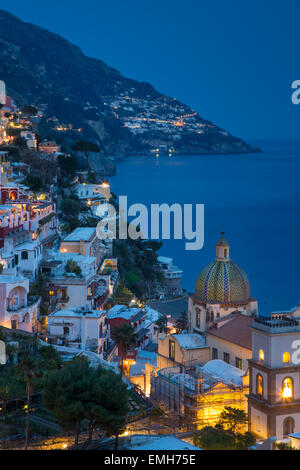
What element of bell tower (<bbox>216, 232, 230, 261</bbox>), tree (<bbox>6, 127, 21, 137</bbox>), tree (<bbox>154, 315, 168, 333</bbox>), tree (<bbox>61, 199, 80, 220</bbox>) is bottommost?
tree (<bbox>154, 315, 168, 333</bbox>)

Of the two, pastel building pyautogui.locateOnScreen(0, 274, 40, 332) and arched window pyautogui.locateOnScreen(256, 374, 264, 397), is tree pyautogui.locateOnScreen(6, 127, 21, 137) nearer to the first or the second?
pastel building pyautogui.locateOnScreen(0, 274, 40, 332)

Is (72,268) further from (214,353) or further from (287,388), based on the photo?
(287,388)

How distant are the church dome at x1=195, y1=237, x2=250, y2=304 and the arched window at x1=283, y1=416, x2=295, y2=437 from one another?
7.58 m

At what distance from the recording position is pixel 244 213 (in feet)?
334

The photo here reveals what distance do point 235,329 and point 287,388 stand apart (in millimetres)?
5097

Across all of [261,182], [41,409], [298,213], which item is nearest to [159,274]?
[41,409]

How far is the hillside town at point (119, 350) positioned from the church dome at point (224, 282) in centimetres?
4

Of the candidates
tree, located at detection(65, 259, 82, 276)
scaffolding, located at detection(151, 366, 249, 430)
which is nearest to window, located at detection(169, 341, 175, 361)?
scaffolding, located at detection(151, 366, 249, 430)

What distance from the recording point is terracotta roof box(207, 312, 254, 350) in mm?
26578

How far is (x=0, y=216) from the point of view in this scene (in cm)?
3650

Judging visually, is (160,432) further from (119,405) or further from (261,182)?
(261,182)

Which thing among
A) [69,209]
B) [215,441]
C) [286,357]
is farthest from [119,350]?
[69,209]

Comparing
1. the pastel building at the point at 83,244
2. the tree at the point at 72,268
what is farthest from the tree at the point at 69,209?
the tree at the point at 72,268
